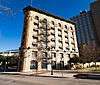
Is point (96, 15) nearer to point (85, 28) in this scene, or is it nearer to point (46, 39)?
point (85, 28)

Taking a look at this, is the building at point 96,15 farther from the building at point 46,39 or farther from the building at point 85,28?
the building at point 46,39

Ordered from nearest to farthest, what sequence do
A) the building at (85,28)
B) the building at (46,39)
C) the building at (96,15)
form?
the building at (46,39)
the building at (96,15)
the building at (85,28)

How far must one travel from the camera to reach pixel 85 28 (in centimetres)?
14112

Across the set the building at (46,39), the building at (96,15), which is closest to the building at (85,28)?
the building at (96,15)

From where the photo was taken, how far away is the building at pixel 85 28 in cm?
13650

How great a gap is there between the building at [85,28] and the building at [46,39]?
57204 millimetres

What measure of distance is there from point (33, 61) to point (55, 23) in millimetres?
Result: 20428

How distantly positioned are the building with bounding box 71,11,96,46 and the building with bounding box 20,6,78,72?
57204mm

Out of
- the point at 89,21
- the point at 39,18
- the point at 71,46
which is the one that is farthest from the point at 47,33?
the point at 89,21

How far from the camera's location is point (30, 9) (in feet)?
211

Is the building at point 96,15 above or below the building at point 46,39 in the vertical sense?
above

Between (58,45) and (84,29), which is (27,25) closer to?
(58,45)

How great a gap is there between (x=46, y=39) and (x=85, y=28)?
79582 mm

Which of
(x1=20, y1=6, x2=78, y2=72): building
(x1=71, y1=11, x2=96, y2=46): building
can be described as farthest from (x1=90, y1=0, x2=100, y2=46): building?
(x1=20, y1=6, x2=78, y2=72): building
